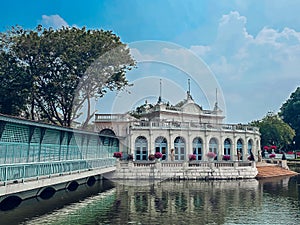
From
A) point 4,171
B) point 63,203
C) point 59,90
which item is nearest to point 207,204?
point 63,203

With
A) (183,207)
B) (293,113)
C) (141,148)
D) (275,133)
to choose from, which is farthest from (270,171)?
(293,113)

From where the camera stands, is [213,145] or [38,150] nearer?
[38,150]

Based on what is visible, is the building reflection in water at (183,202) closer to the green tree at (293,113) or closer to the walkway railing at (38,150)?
the walkway railing at (38,150)

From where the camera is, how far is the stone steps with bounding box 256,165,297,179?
28.1 m

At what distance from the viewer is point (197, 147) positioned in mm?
32938

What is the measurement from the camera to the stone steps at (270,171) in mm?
28141

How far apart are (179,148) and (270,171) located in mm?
8668

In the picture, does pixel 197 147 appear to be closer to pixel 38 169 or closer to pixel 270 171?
pixel 270 171

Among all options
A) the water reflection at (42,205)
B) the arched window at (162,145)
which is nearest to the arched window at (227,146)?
the arched window at (162,145)

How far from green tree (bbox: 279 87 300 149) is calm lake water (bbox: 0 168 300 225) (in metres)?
39.7

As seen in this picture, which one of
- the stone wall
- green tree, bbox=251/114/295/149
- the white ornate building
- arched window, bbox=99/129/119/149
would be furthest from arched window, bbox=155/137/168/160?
green tree, bbox=251/114/295/149

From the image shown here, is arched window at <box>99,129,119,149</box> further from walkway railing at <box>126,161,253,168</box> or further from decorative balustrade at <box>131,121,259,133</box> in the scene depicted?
decorative balustrade at <box>131,121,259,133</box>

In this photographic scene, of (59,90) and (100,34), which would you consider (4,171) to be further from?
(100,34)

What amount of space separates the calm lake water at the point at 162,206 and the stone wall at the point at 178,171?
4.04 metres
